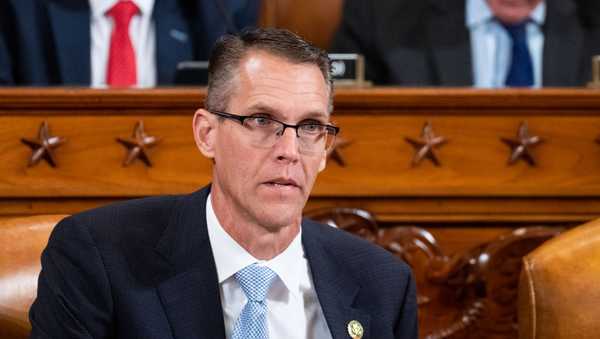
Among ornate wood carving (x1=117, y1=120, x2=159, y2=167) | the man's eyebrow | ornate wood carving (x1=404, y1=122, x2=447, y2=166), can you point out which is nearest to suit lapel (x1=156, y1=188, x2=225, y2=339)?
the man's eyebrow

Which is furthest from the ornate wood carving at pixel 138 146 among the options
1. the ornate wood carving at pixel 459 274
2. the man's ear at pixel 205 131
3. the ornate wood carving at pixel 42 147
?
the man's ear at pixel 205 131

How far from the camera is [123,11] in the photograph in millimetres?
2914

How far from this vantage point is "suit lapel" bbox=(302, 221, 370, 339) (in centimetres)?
167

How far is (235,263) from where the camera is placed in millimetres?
1659

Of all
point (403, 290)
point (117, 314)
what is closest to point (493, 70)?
point (403, 290)

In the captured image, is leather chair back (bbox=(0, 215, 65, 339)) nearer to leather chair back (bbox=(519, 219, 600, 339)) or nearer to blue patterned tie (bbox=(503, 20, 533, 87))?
leather chair back (bbox=(519, 219, 600, 339))

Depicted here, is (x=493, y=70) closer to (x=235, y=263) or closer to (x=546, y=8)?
(x=546, y=8)

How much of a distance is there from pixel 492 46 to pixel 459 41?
3.7 inches

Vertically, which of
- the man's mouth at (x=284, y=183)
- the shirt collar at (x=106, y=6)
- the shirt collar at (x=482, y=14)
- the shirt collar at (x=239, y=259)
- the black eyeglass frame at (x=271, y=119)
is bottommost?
the shirt collar at (x=239, y=259)

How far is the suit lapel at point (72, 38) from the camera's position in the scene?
2.91 metres

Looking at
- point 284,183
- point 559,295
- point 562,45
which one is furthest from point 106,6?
point 559,295

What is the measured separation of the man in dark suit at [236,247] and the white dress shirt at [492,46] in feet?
4.75

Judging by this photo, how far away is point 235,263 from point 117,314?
195mm

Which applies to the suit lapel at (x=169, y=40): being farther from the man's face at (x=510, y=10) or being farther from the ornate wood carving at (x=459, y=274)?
the man's face at (x=510, y=10)
